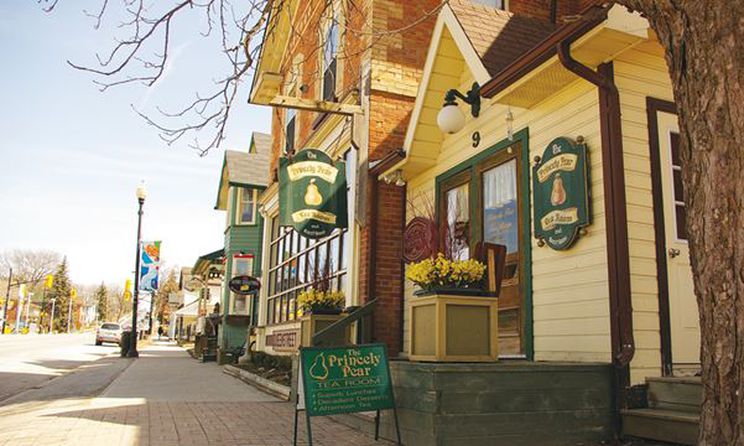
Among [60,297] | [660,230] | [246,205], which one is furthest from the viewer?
[60,297]

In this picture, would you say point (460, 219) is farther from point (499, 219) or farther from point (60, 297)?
point (60, 297)

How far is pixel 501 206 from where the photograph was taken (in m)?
7.21

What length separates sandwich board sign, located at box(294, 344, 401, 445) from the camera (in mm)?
5082

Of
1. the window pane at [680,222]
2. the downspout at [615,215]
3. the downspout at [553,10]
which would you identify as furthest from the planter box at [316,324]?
the downspout at [553,10]

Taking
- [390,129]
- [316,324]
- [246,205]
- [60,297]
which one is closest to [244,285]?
[246,205]

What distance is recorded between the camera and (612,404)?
5.18 meters

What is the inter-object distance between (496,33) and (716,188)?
5.60 meters

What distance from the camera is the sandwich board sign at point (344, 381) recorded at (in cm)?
508

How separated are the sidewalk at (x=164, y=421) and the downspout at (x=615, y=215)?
7.87 feet

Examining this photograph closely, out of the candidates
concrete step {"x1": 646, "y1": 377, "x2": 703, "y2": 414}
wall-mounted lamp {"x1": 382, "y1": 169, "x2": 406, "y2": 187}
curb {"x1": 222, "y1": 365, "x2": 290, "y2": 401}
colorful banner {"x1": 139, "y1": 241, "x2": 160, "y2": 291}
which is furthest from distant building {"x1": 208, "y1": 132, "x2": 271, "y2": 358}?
concrete step {"x1": 646, "y1": 377, "x2": 703, "y2": 414}

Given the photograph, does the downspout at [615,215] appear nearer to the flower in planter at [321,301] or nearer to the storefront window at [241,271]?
the flower in planter at [321,301]

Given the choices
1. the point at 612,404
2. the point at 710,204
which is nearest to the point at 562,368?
the point at 612,404

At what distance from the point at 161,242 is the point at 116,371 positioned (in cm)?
2130

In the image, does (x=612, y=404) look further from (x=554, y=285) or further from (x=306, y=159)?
(x=306, y=159)
